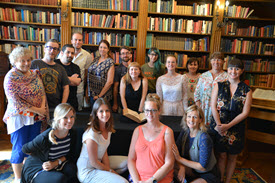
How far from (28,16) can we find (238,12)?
13.8 ft

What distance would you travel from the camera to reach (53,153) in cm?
168

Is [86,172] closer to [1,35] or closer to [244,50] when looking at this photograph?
[1,35]

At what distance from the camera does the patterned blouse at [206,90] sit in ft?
8.04

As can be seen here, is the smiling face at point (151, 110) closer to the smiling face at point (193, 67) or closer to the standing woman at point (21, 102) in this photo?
the standing woman at point (21, 102)

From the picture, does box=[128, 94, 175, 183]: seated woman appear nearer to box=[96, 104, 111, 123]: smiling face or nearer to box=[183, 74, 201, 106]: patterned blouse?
box=[96, 104, 111, 123]: smiling face

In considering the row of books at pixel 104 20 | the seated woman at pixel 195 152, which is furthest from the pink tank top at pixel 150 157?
the row of books at pixel 104 20

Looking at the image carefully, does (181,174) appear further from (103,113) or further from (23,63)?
(23,63)

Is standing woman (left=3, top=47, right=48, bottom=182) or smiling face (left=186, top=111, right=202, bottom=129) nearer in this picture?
smiling face (left=186, top=111, right=202, bottom=129)

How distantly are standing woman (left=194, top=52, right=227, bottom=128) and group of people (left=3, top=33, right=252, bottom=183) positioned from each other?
11mm

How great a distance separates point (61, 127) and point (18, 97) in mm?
560

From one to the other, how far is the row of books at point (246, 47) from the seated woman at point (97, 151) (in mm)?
3451

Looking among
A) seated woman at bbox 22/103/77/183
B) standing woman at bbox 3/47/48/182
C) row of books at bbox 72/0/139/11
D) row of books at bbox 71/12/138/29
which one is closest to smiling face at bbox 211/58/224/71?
seated woman at bbox 22/103/77/183

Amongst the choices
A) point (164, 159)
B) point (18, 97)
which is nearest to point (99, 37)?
point (18, 97)

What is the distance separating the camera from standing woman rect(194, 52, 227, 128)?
8.06 ft
